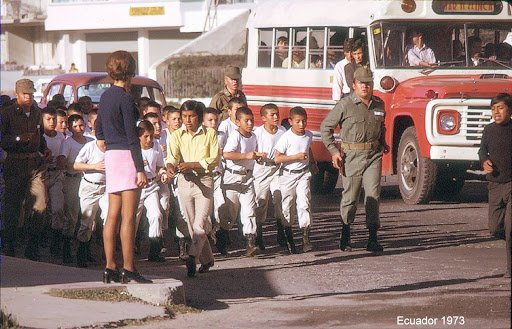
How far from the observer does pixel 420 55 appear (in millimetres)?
18438

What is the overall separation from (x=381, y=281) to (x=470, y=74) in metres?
6.98

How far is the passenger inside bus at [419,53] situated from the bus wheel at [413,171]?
35.5 inches

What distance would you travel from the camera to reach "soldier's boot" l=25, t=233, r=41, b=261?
13.5 metres

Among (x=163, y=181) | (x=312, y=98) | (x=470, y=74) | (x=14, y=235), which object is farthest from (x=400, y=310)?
(x=312, y=98)

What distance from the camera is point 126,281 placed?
34.8ft

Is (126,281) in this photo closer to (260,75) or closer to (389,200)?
(389,200)

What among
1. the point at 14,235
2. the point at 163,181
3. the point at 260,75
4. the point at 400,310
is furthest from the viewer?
the point at 260,75

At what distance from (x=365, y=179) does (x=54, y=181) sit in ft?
9.92

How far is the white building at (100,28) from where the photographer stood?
57219 mm

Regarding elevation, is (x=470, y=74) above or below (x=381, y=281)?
above

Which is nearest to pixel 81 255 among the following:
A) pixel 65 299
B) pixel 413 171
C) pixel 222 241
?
pixel 222 241

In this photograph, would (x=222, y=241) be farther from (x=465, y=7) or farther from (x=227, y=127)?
(x=465, y=7)

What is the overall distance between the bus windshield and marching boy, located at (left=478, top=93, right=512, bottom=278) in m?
6.30

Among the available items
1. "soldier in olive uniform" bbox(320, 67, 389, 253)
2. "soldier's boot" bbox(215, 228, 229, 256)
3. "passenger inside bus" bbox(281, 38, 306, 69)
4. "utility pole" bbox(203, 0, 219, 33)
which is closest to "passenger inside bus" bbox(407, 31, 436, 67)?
"passenger inside bus" bbox(281, 38, 306, 69)
